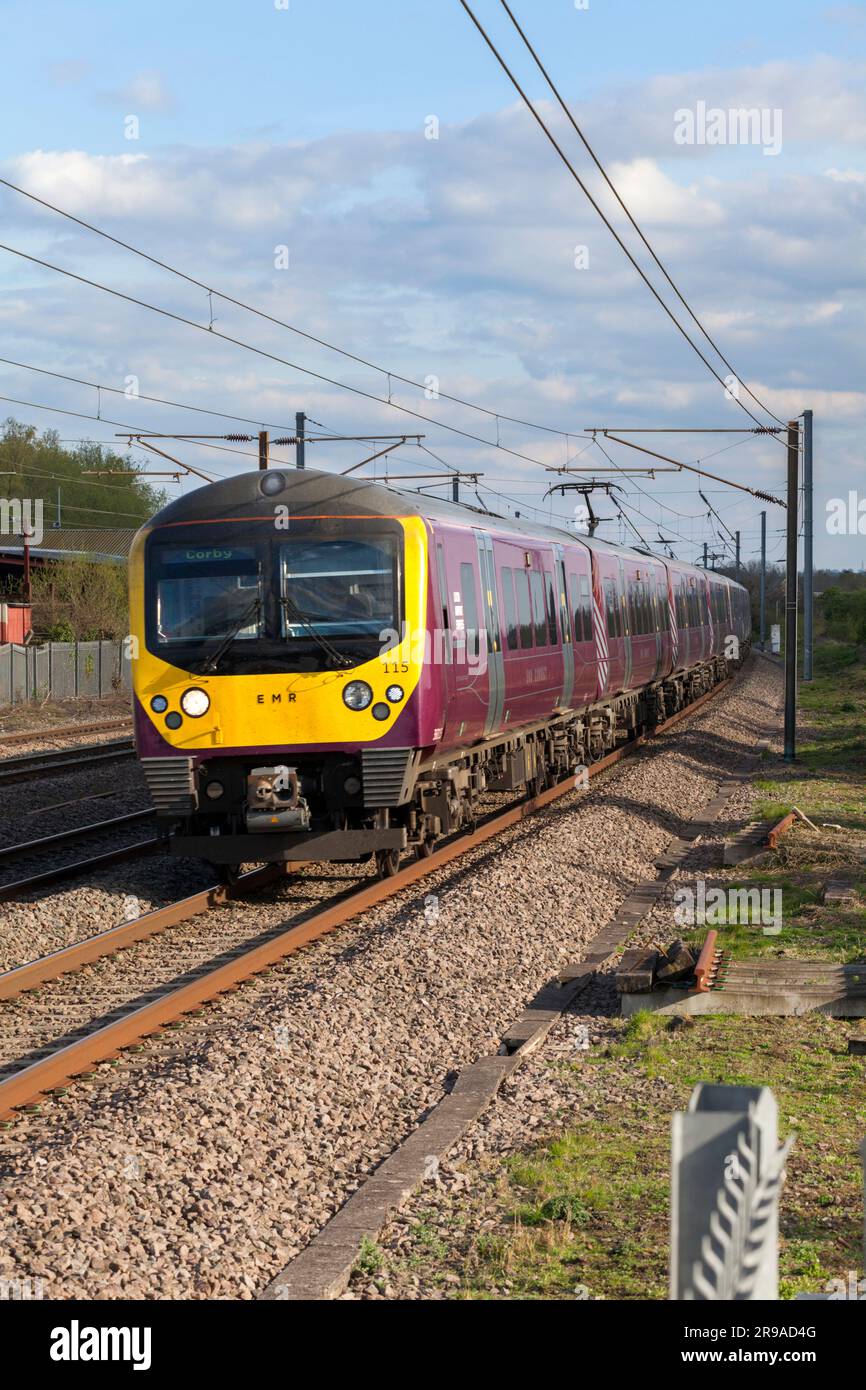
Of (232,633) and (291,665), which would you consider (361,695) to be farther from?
(232,633)

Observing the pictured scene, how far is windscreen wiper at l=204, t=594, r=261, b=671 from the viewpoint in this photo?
11938mm

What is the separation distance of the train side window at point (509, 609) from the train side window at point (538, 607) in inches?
45.1

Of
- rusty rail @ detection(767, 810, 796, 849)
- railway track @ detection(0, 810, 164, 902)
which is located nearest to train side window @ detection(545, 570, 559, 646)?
rusty rail @ detection(767, 810, 796, 849)

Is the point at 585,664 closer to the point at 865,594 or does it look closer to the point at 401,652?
the point at 401,652

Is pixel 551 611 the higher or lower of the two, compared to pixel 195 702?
higher

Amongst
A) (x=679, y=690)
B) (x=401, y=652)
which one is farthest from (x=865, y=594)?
(x=401, y=652)

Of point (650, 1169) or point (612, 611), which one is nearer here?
point (650, 1169)

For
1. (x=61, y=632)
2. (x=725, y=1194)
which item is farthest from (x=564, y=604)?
(x=61, y=632)

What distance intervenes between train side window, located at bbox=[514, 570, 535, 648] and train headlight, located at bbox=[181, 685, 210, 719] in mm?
5195

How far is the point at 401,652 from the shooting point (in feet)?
39.0

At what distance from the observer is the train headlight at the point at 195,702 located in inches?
470

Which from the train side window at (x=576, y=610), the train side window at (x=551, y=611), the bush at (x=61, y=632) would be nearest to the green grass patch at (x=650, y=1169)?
the train side window at (x=551, y=611)

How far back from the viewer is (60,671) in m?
38.7

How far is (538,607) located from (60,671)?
23.6 meters
